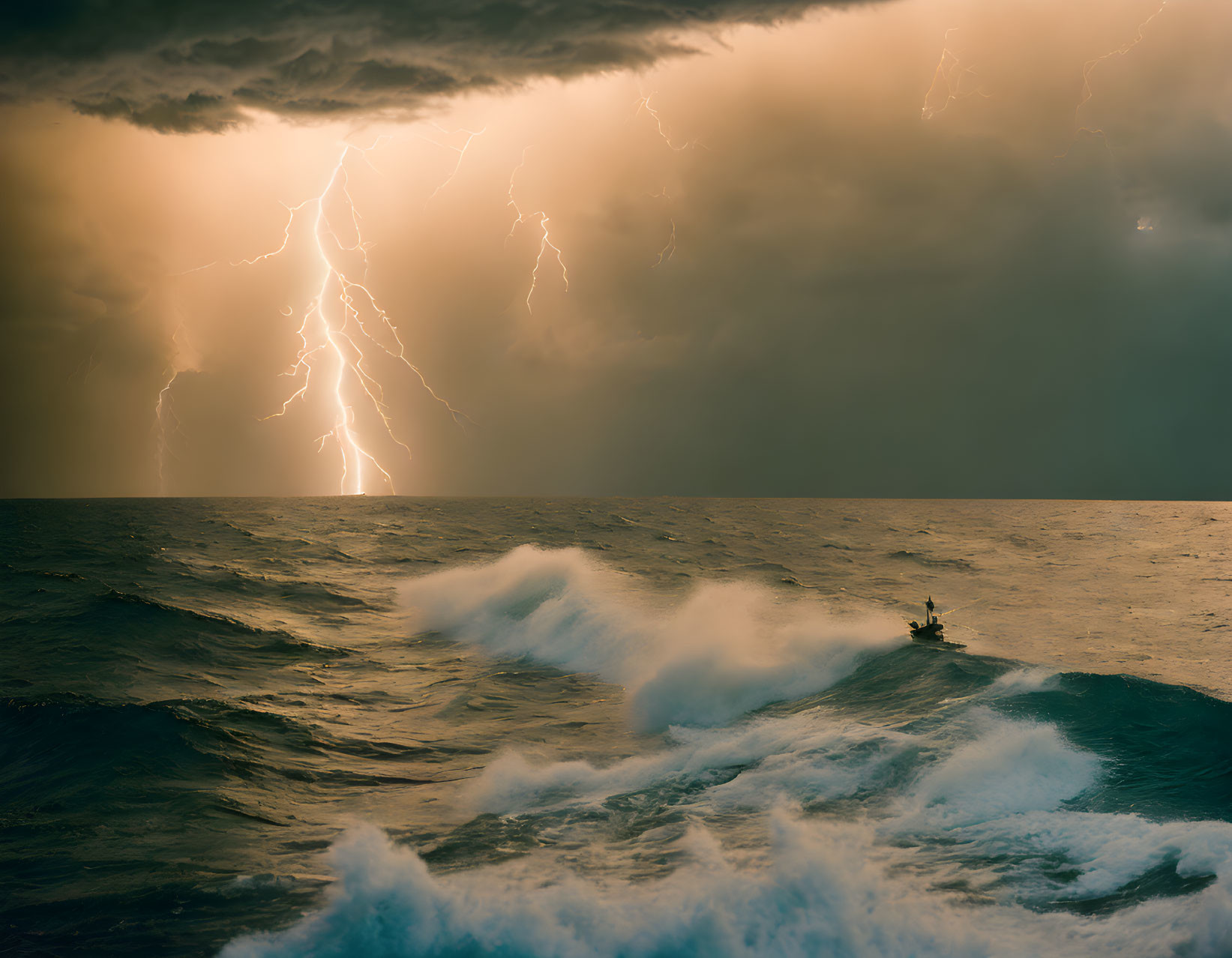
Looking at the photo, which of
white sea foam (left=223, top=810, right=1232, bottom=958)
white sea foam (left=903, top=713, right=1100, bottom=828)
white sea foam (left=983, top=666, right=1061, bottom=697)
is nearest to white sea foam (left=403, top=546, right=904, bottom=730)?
white sea foam (left=983, top=666, right=1061, bottom=697)

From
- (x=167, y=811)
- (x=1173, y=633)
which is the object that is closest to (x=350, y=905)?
(x=167, y=811)

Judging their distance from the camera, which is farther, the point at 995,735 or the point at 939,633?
the point at 939,633

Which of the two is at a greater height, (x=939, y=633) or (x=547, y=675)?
(x=939, y=633)

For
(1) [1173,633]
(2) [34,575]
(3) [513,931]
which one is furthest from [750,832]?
A: (2) [34,575]

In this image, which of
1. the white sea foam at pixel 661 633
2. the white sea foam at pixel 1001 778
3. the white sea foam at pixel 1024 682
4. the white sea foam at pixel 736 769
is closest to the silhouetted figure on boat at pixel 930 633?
the white sea foam at pixel 661 633

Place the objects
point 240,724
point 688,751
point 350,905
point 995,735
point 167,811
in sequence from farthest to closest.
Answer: point 240,724
point 688,751
point 995,735
point 167,811
point 350,905

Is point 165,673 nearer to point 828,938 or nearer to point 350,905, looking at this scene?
point 350,905

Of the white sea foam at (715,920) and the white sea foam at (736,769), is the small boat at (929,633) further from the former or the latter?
the white sea foam at (715,920)

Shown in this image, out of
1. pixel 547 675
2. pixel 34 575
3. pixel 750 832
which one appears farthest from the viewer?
pixel 34 575
